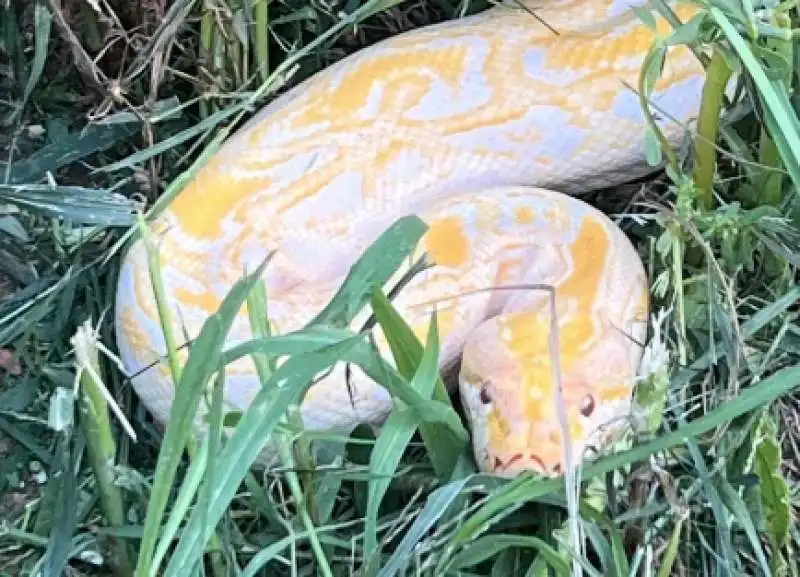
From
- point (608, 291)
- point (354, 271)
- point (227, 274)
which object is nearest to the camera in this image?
point (354, 271)

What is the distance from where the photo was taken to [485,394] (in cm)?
196

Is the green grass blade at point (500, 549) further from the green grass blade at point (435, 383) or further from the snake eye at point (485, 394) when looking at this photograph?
the snake eye at point (485, 394)

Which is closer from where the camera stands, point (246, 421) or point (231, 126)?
point (246, 421)

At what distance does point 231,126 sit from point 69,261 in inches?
17.3

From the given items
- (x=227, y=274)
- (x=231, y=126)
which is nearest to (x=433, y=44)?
(x=231, y=126)

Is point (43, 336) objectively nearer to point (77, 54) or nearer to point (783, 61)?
point (77, 54)

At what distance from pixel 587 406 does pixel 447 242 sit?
46cm

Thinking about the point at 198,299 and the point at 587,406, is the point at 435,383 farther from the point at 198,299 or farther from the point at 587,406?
the point at 198,299

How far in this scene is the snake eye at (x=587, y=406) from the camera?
1.92 m

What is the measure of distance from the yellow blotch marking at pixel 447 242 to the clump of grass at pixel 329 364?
0.36m

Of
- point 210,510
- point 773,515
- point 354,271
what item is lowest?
point 773,515

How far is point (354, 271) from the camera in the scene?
1498mm

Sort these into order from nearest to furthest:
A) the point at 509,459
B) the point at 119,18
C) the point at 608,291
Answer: the point at 509,459, the point at 608,291, the point at 119,18

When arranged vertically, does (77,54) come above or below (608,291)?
above
